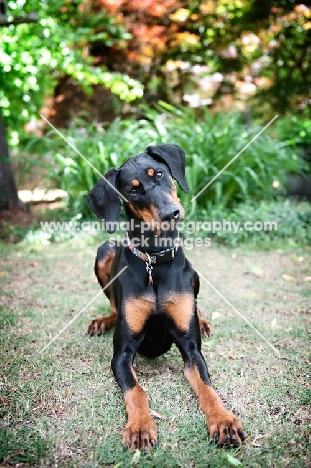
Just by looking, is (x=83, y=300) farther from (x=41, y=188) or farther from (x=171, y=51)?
(x=171, y=51)

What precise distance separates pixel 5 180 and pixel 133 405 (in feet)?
17.7

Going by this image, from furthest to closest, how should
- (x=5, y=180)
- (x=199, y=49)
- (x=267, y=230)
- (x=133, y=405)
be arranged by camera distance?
(x=199, y=49), (x=5, y=180), (x=267, y=230), (x=133, y=405)

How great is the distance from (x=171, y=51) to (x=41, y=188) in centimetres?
509

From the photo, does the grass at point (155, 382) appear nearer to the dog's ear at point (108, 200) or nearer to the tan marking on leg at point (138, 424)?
the tan marking on leg at point (138, 424)

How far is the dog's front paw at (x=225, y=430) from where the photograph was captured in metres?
2.03

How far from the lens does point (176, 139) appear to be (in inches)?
261

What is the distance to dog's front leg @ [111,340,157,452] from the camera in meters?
2.03

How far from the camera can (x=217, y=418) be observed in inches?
83.7

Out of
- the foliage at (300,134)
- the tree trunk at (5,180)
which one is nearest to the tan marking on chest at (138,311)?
the tree trunk at (5,180)

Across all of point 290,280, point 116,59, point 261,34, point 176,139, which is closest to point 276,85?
point 261,34

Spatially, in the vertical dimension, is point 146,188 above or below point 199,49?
below

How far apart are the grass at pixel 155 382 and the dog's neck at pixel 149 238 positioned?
2.61 feet

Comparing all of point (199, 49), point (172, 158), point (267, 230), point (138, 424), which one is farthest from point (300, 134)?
point (138, 424)

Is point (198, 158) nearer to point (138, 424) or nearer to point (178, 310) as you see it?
point (178, 310)
